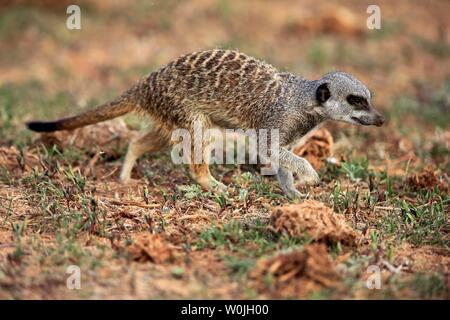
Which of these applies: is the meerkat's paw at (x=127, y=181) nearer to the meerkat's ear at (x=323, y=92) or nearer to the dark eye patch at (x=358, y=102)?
the meerkat's ear at (x=323, y=92)

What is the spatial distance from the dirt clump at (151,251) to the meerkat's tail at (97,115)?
2280 mm

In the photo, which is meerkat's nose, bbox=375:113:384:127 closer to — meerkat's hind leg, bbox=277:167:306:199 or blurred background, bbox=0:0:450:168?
meerkat's hind leg, bbox=277:167:306:199

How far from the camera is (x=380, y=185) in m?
6.47

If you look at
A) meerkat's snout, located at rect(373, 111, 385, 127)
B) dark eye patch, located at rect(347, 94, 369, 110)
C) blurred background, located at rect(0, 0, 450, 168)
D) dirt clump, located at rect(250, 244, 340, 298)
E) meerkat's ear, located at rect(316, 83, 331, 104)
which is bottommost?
dirt clump, located at rect(250, 244, 340, 298)

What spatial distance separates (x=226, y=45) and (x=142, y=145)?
4.38 meters

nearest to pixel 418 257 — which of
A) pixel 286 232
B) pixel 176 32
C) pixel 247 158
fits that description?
pixel 286 232

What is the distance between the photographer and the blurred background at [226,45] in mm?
9922

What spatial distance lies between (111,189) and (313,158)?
6.41 feet

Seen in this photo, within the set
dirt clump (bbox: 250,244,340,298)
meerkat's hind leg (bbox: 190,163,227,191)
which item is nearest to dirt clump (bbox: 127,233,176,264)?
dirt clump (bbox: 250,244,340,298)

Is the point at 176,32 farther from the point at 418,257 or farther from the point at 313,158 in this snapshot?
the point at 418,257

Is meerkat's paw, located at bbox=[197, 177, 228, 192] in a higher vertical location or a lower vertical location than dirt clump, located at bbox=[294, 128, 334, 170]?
lower

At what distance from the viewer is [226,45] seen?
35.3 ft

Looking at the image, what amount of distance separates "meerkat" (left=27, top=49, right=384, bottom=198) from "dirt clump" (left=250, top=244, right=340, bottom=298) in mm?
1794

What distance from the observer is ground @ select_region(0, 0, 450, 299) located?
426cm
